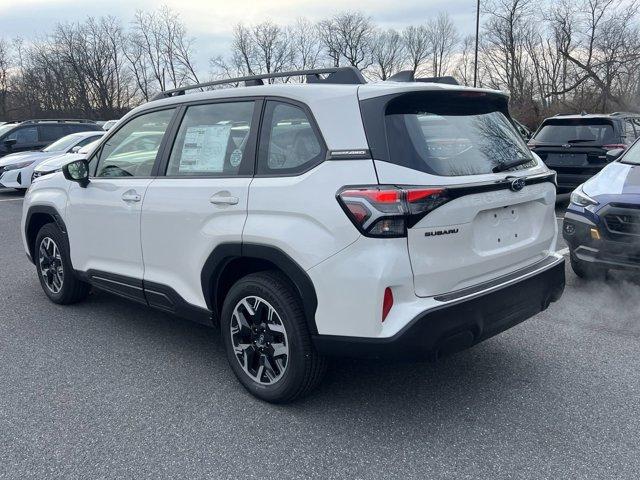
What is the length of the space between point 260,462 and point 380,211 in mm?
1310

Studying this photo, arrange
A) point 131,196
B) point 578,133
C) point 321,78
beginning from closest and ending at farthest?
1. point 321,78
2. point 131,196
3. point 578,133

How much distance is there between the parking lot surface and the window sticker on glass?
1310mm

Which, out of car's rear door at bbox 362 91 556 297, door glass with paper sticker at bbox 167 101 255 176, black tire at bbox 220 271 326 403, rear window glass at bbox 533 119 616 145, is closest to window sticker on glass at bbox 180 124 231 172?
door glass with paper sticker at bbox 167 101 255 176

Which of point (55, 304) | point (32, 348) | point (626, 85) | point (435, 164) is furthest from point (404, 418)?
point (626, 85)

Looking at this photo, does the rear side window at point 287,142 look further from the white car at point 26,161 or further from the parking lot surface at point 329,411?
the white car at point 26,161

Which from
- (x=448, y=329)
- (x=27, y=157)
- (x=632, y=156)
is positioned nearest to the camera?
(x=448, y=329)

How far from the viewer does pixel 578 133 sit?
9.16 meters

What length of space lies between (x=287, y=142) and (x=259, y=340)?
1113 mm

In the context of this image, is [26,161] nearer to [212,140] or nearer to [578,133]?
[212,140]

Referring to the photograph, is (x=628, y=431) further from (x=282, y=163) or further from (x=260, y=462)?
(x=282, y=163)

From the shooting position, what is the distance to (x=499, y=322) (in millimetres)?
3000

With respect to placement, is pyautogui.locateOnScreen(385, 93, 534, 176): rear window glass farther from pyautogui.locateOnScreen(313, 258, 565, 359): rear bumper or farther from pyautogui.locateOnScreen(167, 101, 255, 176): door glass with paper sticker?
pyautogui.locateOnScreen(167, 101, 255, 176): door glass with paper sticker

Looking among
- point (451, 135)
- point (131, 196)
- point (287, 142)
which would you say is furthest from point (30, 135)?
point (451, 135)

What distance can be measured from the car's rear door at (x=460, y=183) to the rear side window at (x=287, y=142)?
0.32 metres
